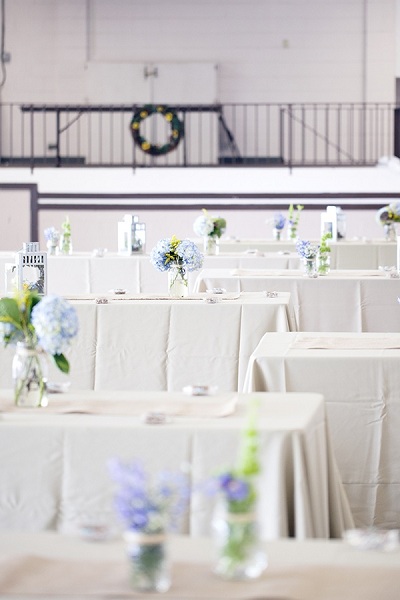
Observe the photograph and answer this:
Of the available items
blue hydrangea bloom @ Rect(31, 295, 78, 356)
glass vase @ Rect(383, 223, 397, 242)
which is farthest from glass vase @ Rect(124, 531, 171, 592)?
glass vase @ Rect(383, 223, 397, 242)

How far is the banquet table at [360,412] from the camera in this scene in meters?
4.45

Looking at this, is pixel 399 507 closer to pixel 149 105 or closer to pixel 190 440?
pixel 190 440

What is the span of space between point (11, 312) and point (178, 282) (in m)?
3.06

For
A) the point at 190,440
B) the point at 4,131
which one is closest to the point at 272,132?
the point at 4,131

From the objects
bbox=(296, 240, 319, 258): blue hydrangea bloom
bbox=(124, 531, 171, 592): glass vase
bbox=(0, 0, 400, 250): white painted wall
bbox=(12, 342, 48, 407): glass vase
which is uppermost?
bbox=(0, 0, 400, 250): white painted wall

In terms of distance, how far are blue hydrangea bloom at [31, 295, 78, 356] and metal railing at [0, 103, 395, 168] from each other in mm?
13697

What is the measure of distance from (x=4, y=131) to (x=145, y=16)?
255 centimetres

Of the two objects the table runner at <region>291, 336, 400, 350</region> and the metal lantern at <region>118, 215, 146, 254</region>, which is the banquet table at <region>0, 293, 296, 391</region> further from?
the metal lantern at <region>118, 215, 146, 254</region>

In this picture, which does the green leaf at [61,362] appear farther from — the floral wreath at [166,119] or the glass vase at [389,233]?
the floral wreath at [166,119]

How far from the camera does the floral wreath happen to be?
643 inches

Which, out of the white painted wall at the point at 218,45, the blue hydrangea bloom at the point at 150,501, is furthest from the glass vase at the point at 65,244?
the blue hydrangea bloom at the point at 150,501

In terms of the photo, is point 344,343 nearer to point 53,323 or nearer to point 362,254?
point 53,323

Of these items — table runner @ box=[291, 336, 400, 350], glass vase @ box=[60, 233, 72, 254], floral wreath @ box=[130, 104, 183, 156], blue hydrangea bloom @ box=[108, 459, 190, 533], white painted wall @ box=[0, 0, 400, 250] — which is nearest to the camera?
blue hydrangea bloom @ box=[108, 459, 190, 533]

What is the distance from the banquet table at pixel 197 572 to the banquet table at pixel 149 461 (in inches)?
28.1
